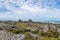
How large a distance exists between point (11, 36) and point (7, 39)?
667 mm

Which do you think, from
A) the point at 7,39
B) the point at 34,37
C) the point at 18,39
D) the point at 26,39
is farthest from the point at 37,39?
the point at 7,39

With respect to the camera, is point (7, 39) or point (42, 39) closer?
point (7, 39)

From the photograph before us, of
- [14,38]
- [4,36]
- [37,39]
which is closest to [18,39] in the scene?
[14,38]

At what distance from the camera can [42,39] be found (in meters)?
13.4

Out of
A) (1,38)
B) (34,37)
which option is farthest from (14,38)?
(34,37)

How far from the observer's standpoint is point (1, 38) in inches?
466

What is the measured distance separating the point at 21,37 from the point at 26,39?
50 centimetres

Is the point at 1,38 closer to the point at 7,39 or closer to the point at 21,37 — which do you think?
the point at 7,39

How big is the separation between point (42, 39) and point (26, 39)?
190cm

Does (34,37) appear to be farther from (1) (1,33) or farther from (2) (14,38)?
(1) (1,33)

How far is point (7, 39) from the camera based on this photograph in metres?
11.6

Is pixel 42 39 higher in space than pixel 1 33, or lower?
lower

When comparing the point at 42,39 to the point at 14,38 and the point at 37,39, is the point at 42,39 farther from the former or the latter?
the point at 14,38

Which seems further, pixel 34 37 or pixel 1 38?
pixel 34 37
